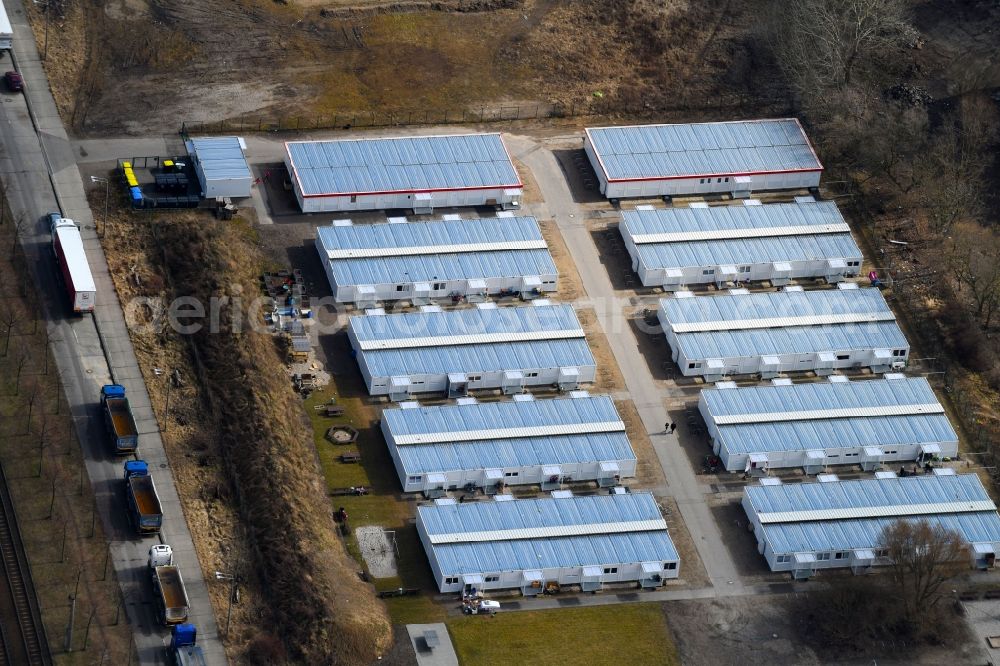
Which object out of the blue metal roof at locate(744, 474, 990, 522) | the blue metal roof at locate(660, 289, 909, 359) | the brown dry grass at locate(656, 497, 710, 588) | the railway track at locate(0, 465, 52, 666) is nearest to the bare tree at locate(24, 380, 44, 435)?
the railway track at locate(0, 465, 52, 666)

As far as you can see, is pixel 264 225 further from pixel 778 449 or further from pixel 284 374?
pixel 778 449

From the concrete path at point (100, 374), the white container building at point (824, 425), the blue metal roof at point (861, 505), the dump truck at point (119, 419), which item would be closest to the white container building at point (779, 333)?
the white container building at point (824, 425)

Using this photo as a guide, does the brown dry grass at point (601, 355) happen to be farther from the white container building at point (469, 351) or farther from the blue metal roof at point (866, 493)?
the blue metal roof at point (866, 493)

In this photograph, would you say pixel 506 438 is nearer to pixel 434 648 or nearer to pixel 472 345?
pixel 472 345

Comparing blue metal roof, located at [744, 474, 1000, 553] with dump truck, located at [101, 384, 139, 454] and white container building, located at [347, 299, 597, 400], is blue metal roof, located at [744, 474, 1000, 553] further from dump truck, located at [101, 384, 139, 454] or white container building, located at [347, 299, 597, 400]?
dump truck, located at [101, 384, 139, 454]

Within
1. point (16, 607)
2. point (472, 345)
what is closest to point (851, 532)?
point (472, 345)

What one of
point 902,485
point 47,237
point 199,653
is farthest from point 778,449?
point 47,237
